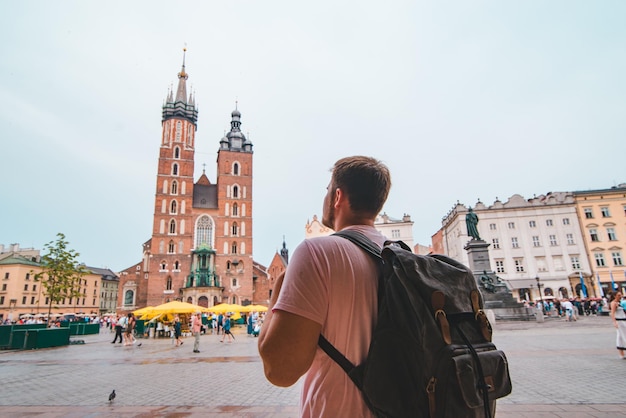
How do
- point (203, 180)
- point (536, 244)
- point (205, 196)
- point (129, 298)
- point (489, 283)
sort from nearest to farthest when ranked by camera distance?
point (489, 283)
point (536, 244)
point (129, 298)
point (205, 196)
point (203, 180)

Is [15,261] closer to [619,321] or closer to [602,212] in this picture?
[619,321]

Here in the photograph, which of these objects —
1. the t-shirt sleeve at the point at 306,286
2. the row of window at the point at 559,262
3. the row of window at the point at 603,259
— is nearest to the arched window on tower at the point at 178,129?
the row of window at the point at 559,262

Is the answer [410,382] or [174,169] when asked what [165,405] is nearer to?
[410,382]

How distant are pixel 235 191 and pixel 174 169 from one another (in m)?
9.69

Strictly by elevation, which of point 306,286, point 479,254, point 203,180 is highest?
point 203,180

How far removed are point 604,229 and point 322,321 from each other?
51.6m

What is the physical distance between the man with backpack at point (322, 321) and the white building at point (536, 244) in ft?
141

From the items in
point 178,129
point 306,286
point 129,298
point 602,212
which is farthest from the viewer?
point 178,129

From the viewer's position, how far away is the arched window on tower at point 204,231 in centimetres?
5342

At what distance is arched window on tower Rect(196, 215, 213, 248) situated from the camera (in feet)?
175

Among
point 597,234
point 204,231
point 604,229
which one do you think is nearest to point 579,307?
point 597,234

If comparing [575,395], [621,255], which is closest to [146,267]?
[575,395]

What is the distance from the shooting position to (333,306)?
138 cm

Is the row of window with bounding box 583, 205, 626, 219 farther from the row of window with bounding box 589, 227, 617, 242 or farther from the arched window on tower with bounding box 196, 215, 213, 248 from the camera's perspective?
the arched window on tower with bounding box 196, 215, 213, 248
